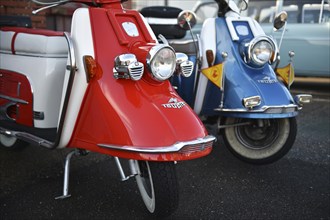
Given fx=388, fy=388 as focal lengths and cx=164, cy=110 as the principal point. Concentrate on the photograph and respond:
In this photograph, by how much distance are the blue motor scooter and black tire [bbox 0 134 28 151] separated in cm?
145

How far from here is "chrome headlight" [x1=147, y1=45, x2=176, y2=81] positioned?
2010mm

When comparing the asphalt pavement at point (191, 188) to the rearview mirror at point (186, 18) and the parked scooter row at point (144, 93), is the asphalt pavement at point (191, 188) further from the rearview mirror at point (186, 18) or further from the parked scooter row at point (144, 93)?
the rearview mirror at point (186, 18)

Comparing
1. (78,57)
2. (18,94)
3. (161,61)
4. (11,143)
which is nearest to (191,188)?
(161,61)

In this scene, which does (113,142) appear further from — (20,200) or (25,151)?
(25,151)

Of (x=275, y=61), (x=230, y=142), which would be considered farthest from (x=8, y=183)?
(x=275, y=61)

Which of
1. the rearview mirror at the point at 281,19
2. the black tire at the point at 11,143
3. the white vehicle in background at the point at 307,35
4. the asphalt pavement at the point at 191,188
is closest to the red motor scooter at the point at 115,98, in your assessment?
the asphalt pavement at the point at 191,188

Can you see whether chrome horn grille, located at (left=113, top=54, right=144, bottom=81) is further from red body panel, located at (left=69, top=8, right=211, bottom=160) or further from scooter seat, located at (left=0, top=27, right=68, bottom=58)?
scooter seat, located at (left=0, top=27, right=68, bottom=58)

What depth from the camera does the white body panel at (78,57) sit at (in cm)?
215

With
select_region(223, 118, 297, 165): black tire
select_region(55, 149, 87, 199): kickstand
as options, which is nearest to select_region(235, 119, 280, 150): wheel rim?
select_region(223, 118, 297, 165): black tire

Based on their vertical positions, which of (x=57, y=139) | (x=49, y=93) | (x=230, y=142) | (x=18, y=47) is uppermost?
(x=18, y=47)

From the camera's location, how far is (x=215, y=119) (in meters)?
3.28

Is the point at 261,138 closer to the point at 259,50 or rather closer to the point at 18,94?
the point at 259,50

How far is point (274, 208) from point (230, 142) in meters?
0.74

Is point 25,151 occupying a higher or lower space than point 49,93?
lower
